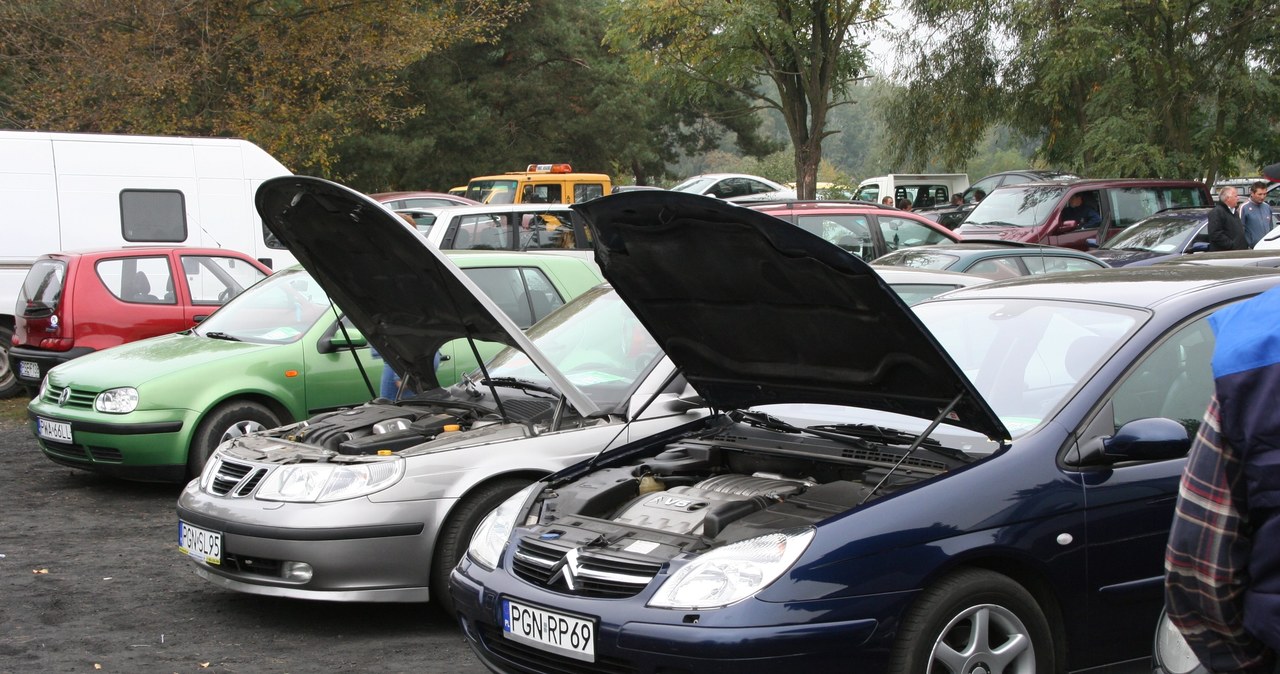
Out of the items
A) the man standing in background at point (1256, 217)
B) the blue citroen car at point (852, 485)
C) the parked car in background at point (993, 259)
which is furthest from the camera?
the man standing in background at point (1256, 217)

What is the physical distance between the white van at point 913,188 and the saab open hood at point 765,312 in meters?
28.4

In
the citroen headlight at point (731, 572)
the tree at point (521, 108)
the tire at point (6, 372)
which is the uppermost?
the tree at point (521, 108)

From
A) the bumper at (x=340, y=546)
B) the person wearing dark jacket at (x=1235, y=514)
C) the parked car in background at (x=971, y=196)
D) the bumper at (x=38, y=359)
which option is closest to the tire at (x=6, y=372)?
the bumper at (x=38, y=359)

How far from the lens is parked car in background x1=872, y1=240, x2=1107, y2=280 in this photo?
36.9 feet

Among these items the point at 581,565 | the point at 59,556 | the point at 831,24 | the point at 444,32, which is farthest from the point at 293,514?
the point at 831,24

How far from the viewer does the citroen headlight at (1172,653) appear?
3.09 m

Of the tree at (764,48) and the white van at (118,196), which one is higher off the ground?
the tree at (764,48)

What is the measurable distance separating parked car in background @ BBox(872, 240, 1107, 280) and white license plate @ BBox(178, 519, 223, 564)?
6956 millimetres

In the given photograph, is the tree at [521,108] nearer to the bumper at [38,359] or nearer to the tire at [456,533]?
the bumper at [38,359]

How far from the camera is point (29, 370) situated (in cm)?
1113

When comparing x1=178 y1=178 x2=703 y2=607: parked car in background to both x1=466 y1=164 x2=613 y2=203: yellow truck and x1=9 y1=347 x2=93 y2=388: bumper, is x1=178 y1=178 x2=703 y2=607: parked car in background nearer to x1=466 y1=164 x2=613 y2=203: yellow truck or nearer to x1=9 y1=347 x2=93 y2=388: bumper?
x1=9 y1=347 x2=93 y2=388: bumper

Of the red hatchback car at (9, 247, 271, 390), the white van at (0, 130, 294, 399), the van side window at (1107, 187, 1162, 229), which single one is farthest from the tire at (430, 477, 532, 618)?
the van side window at (1107, 187, 1162, 229)

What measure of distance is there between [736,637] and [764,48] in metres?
22.4

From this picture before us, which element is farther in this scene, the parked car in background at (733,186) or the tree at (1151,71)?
the parked car in background at (733,186)
